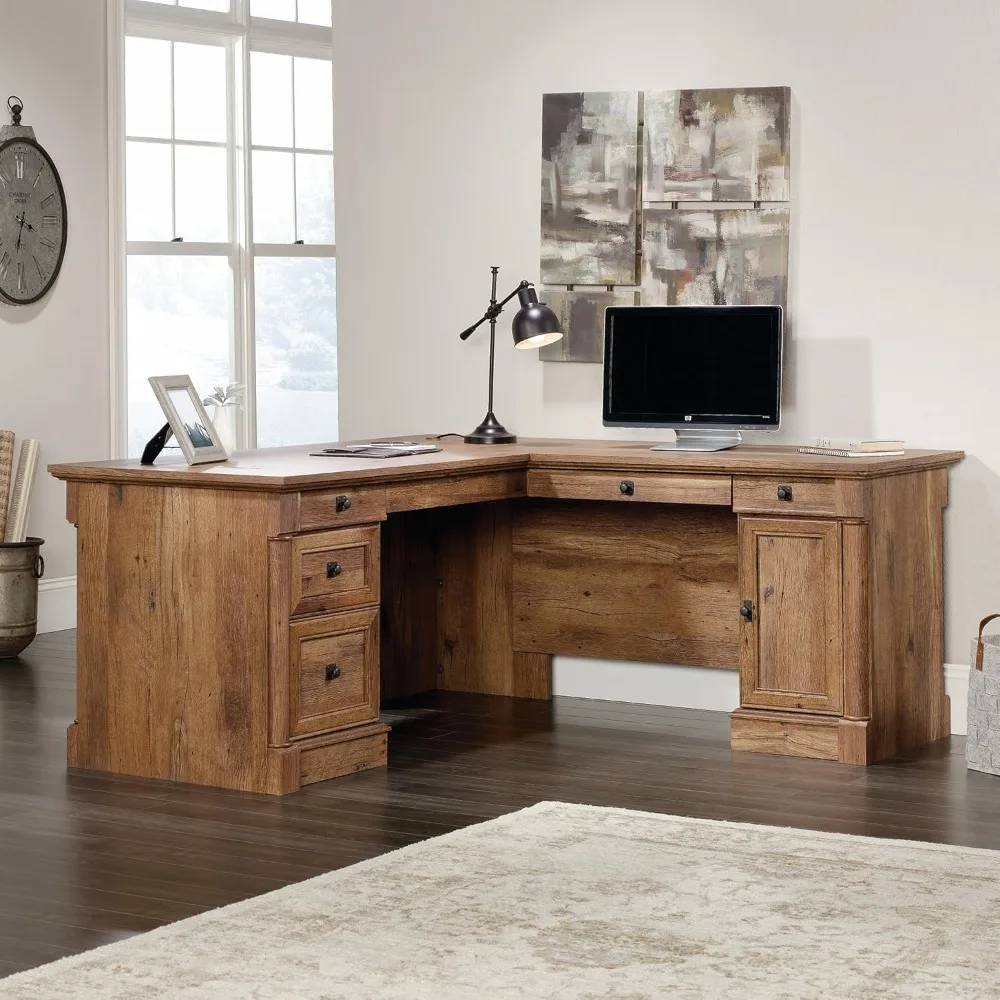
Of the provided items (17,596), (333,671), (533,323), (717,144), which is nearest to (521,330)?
(533,323)

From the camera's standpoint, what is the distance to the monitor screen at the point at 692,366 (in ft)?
16.0

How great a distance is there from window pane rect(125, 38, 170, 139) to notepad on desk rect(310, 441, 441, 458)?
2642mm

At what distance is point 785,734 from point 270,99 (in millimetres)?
4211

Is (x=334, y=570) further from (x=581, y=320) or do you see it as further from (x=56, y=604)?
(x=56, y=604)

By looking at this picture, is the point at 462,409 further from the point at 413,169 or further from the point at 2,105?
the point at 2,105

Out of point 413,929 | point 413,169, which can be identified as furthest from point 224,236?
point 413,929

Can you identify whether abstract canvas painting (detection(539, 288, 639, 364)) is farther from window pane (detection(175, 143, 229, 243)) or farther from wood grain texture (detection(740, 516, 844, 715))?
window pane (detection(175, 143, 229, 243))

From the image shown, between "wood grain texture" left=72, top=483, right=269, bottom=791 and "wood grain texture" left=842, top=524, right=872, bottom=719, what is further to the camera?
"wood grain texture" left=842, top=524, right=872, bottom=719

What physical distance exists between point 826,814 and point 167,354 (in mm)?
4230

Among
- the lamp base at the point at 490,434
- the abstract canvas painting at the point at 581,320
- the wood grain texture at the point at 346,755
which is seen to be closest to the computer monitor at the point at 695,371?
the abstract canvas painting at the point at 581,320

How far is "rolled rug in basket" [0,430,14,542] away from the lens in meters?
6.38

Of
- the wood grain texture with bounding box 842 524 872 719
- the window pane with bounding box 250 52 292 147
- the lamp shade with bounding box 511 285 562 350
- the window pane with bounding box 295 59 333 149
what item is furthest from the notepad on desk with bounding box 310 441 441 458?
the window pane with bounding box 295 59 333 149

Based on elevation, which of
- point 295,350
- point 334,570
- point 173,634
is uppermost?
point 295,350

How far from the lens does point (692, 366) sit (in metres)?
4.98
